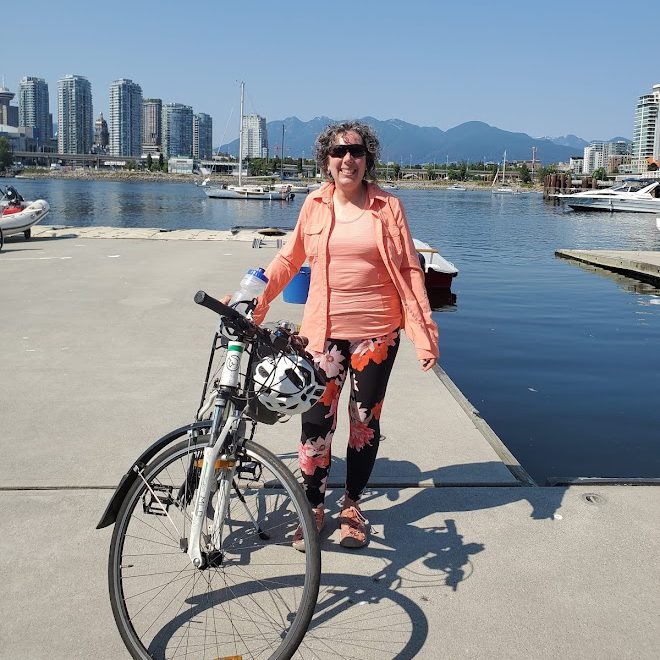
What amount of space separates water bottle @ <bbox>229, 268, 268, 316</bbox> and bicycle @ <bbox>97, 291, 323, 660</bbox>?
316mm

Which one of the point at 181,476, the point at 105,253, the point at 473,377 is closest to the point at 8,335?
the point at 473,377

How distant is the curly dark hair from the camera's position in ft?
11.4

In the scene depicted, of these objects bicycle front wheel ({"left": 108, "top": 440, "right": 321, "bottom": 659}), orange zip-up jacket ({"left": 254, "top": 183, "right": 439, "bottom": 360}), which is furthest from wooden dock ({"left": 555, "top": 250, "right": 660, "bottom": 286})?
bicycle front wheel ({"left": 108, "top": 440, "right": 321, "bottom": 659})

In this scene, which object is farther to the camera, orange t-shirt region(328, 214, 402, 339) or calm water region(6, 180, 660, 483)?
calm water region(6, 180, 660, 483)

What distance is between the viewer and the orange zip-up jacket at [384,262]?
346 cm

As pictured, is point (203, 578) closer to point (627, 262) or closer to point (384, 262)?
point (384, 262)

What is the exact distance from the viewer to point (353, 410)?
11.9 ft

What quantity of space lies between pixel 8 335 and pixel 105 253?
8.03 meters

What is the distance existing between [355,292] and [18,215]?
15.4 meters

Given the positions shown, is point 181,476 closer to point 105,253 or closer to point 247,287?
point 247,287

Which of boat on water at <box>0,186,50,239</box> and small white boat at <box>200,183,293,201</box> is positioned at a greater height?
boat on water at <box>0,186,50,239</box>

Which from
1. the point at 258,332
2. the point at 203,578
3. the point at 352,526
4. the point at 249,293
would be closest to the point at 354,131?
the point at 249,293

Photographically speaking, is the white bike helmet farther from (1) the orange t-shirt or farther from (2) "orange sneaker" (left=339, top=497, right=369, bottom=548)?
(2) "orange sneaker" (left=339, top=497, right=369, bottom=548)

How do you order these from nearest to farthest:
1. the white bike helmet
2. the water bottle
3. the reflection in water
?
the white bike helmet < the water bottle < the reflection in water
